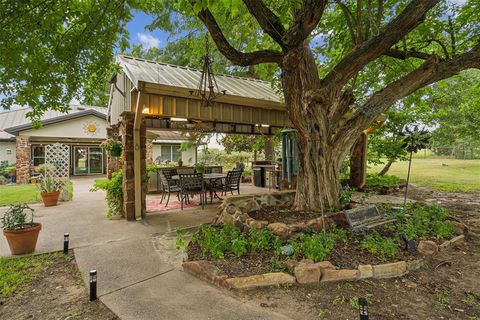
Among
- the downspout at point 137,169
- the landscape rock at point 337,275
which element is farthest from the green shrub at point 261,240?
the downspout at point 137,169

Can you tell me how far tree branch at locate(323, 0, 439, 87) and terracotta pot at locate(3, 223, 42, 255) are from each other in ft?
18.7

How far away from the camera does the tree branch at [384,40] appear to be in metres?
3.90

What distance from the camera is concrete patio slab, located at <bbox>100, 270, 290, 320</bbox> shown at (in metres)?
2.61

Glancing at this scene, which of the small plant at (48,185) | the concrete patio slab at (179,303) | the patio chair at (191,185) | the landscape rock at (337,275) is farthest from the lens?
the small plant at (48,185)

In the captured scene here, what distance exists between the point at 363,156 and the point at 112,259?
8787mm

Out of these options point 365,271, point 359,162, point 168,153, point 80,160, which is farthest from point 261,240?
point 168,153

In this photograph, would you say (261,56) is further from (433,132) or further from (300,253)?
(433,132)

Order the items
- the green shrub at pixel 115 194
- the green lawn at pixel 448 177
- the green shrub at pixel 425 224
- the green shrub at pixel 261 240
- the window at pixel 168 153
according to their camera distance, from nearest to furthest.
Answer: the green shrub at pixel 261 240 → the green shrub at pixel 425 224 → the green shrub at pixel 115 194 → the green lawn at pixel 448 177 → the window at pixel 168 153

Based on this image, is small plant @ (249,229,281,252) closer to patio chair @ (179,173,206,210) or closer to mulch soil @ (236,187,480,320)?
mulch soil @ (236,187,480,320)

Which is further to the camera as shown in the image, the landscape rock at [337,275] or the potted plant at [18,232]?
the potted plant at [18,232]

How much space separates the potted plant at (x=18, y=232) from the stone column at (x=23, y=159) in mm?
12186

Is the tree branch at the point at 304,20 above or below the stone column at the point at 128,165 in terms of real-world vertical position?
above

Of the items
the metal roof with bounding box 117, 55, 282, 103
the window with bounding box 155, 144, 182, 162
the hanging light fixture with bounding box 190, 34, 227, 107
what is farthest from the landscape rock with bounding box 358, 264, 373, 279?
the window with bounding box 155, 144, 182, 162

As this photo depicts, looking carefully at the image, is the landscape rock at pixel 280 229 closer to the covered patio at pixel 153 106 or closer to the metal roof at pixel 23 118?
the covered patio at pixel 153 106
